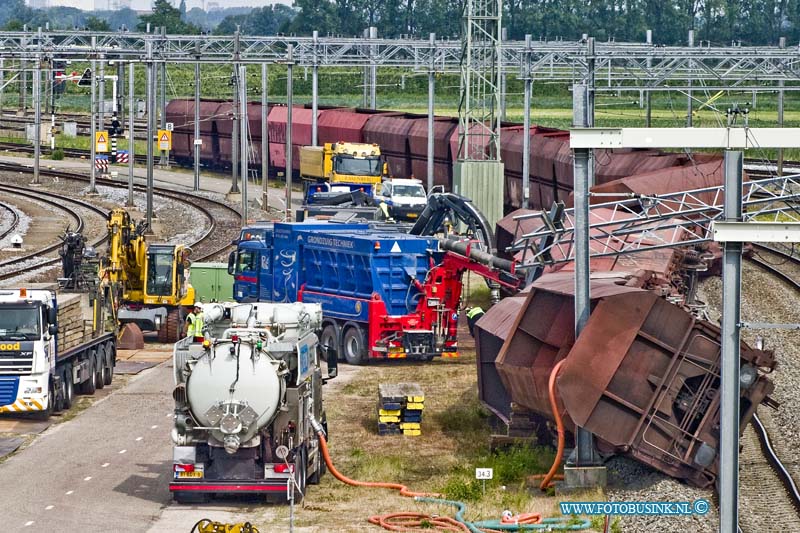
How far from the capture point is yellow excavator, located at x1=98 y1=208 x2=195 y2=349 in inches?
1469

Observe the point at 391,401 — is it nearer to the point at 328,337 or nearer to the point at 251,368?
the point at 251,368

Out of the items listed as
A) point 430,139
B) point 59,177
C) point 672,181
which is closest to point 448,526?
point 672,181

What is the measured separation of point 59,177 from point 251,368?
5903 centimetres

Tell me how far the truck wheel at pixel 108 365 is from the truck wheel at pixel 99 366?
0.11m

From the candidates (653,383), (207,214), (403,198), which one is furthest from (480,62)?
(653,383)

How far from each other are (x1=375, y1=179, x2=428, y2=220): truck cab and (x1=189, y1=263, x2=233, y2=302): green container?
14474 mm

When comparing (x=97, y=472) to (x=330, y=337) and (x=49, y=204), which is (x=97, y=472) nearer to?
(x=330, y=337)

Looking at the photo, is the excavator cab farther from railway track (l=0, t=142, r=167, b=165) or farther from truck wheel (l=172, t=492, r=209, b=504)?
railway track (l=0, t=142, r=167, b=165)

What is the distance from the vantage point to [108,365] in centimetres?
3219

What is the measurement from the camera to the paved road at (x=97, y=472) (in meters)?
20.5

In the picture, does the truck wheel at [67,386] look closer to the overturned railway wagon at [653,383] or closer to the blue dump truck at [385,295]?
the blue dump truck at [385,295]

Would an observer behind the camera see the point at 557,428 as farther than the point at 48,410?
No

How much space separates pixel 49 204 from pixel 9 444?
4232 centimetres

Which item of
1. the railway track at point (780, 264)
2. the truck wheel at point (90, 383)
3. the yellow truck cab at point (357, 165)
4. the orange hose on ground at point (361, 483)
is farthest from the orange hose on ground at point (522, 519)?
the yellow truck cab at point (357, 165)
